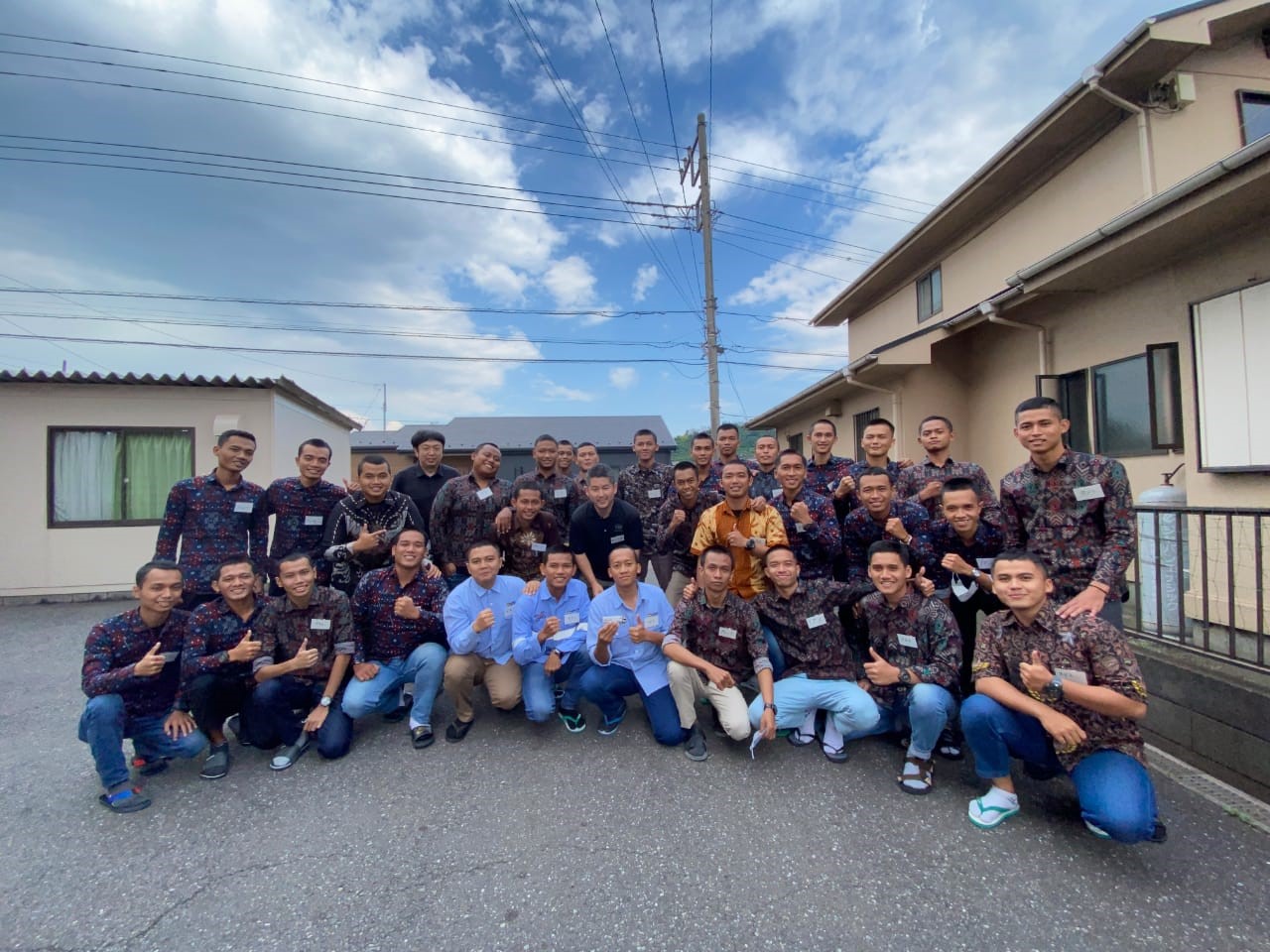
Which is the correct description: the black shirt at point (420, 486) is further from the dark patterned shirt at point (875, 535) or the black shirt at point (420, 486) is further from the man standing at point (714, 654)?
the dark patterned shirt at point (875, 535)

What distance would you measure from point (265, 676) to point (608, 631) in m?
1.99

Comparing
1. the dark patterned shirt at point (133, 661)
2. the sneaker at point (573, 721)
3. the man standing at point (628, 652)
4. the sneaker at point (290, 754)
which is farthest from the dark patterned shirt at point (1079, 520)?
the dark patterned shirt at point (133, 661)

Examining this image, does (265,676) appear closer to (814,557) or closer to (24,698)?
(24,698)

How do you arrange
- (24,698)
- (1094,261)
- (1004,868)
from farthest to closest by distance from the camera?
(1094,261), (24,698), (1004,868)

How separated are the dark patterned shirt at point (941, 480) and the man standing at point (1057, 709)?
0.67 metres

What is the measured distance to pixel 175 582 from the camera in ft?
9.90

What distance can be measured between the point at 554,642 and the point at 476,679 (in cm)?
63

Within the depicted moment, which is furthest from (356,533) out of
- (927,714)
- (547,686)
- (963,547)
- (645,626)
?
(963,547)

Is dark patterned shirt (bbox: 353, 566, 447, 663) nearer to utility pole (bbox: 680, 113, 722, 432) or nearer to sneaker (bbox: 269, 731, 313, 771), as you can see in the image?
sneaker (bbox: 269, 731, 313, 771)

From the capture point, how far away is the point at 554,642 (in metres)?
3.62

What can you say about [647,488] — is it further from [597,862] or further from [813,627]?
[597,862]

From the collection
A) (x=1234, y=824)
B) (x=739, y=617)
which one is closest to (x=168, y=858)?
(x=739, y=617)

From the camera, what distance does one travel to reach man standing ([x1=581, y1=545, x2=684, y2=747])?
10.9 ft

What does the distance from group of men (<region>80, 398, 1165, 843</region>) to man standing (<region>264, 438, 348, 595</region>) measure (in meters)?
0.01
